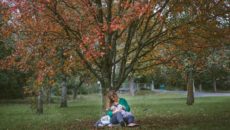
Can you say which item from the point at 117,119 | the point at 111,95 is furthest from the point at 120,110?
the point at 111,95

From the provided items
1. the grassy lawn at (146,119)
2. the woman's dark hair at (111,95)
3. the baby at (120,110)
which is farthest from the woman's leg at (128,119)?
the woman's dark hair at (111,95)

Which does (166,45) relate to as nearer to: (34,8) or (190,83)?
(34,8)

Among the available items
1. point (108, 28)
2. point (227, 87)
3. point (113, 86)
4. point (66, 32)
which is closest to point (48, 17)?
point (66, 32)

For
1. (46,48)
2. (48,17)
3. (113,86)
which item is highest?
(48,17)

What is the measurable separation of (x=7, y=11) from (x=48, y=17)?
1.66 metres

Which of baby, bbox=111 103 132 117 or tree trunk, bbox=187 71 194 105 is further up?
tree trunk, bbox=187 71 194 105

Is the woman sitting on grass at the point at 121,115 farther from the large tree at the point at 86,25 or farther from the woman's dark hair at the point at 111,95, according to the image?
the large tree at the point at 86,25

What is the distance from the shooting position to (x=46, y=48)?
53.9 ft

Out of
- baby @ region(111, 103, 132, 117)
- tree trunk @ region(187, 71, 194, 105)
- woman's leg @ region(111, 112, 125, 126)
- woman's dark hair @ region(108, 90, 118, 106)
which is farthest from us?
→ tree trunk @ region(187, 71, 194, 105)

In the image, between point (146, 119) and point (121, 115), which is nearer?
point (121, 115)

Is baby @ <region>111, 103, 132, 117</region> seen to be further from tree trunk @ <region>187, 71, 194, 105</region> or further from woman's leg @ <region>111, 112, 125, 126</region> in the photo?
tree trunk @ <region>187, 71, 194, 105</region>

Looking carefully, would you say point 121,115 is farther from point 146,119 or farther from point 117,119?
point 146,119

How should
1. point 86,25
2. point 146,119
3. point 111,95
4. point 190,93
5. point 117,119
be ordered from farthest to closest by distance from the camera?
point 190,93, point 146,119, point 111,95, point 86,25, point 117,119

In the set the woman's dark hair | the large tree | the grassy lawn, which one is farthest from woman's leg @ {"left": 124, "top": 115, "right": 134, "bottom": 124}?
the large tree
